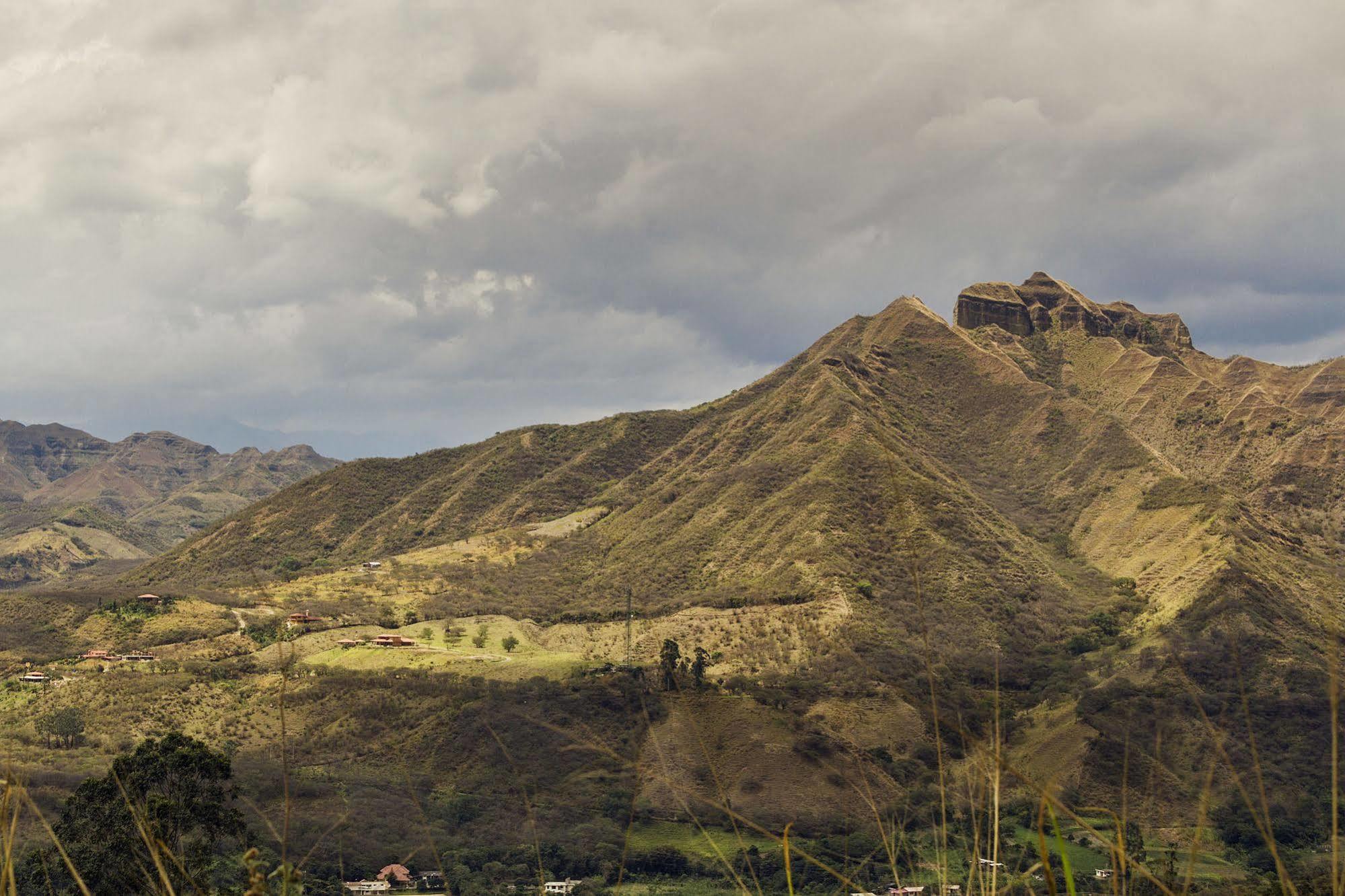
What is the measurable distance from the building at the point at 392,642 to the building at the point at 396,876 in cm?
4057

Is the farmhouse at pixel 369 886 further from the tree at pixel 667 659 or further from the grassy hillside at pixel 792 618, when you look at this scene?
the tree at pixel 667 659

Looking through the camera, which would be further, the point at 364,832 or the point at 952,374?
the point at 952,374

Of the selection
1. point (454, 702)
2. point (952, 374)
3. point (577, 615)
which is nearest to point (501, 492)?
point (577, 615)

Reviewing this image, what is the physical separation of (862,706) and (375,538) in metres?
99.4

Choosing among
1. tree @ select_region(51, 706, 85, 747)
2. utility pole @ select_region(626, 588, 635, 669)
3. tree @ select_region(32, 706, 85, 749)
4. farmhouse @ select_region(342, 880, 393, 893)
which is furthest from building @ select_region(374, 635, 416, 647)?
farmhouse @ select_region(342, 880, 393, 893)

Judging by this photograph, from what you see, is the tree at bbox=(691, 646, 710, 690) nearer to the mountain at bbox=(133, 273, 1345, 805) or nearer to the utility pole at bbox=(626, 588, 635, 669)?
the utility pole at bbox=(626, 588, 635, 669)

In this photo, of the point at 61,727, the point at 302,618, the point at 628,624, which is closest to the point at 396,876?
the point at 61,727

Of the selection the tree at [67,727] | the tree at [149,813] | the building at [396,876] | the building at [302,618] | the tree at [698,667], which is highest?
the building at [302,618]

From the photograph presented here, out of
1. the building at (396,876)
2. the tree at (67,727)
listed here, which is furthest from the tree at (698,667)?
the tree at (67,727)

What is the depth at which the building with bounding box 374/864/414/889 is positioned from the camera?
45534 millimetres

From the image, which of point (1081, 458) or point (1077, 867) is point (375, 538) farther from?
point (1077, 867)

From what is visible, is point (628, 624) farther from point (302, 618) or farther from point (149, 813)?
point (149, 813)

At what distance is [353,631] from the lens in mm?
93188

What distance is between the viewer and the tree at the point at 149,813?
27.7 metres
